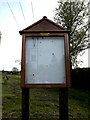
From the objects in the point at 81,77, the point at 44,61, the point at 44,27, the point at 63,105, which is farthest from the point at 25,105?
the point at 81,77

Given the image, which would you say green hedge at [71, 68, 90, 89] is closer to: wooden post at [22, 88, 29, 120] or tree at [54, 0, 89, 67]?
tree at [54, 0, 89, 67]

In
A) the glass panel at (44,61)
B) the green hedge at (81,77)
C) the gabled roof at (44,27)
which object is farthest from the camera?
the green hedge at (81,77)

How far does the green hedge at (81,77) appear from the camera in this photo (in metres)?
11.0

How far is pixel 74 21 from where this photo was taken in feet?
38.3

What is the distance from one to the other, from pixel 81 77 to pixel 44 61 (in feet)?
34.2

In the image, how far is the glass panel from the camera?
1.81 m

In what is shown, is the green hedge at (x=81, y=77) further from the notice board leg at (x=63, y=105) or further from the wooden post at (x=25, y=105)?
the wooden post at (x=25, y=105)

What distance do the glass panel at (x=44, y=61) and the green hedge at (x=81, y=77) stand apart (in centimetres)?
973

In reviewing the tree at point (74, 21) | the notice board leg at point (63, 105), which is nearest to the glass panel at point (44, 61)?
the notice board leg at point (63, 105)

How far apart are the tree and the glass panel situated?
31.4 feet

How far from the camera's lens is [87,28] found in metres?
11.8

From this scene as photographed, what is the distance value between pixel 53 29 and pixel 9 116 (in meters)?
2.92

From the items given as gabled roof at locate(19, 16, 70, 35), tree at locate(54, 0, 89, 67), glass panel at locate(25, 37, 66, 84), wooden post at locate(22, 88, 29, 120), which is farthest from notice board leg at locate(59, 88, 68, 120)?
tree at locate(54, 0, 89, 67)

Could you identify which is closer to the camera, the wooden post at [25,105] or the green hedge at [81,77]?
the wooden post at [25,105]
